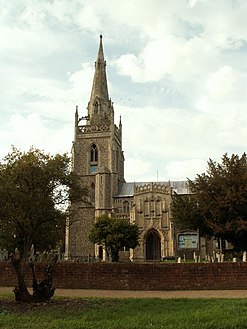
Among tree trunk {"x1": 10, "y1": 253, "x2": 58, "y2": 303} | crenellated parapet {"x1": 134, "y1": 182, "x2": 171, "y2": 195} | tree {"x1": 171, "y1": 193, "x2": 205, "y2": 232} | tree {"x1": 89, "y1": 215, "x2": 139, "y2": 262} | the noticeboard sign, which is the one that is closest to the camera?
tree trunk {"x1": 10, "y1": 253, "x2": 58, "y2": 303}

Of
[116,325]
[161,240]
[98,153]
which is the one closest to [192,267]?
[116,325]

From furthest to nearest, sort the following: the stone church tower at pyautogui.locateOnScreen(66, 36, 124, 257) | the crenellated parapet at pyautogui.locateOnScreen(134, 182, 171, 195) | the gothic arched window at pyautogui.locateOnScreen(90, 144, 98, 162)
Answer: the gothic arched window at pyautogui.locateOnScreen(90, 144, 98, 162)
the stone church tower at pyautogui.locateOnScreen(66, 36, 124, 257)
the crenellated parapet at pyautogui.locateOnScreen(134, 182, 171, 195)

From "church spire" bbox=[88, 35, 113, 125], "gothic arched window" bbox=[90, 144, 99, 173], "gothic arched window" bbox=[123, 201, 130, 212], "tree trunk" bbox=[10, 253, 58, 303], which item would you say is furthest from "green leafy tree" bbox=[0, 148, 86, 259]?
"church spire" bbox=[88, 35, 113, 125]

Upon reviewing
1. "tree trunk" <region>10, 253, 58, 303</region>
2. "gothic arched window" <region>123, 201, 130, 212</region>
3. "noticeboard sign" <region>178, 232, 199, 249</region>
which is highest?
"gothic arched window" <region>123, 201, 130, 212</region>

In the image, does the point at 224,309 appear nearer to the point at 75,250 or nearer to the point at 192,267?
the point at 192,267

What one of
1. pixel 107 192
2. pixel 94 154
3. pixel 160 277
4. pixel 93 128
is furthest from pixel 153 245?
pixel 160 277

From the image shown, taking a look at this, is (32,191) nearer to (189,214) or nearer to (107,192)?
(189,214)

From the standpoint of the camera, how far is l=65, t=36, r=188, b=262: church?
6400 cm

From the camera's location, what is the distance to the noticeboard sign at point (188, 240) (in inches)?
1039

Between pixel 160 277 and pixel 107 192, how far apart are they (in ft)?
168

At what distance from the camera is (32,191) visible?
31422 millimetres

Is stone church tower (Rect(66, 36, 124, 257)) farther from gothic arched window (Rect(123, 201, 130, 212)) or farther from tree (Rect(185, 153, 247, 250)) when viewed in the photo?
tree (Rect(185, 153, 247, 250))

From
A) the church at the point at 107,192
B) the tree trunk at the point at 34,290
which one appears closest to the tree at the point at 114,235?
the church at the point at 107,192

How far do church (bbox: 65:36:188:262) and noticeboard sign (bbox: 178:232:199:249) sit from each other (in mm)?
32331
